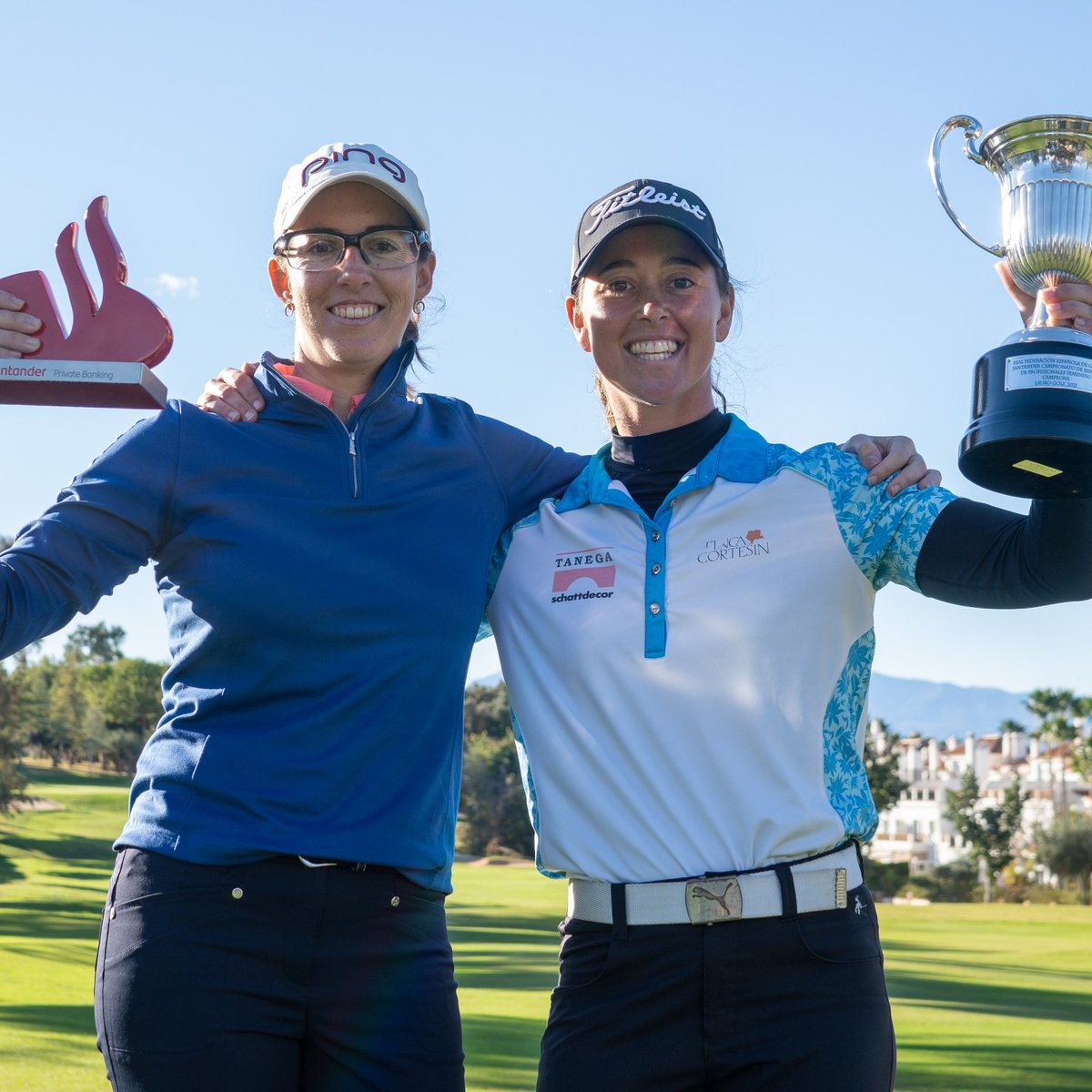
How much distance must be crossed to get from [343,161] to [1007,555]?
1625mm

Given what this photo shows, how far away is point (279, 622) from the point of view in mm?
2789

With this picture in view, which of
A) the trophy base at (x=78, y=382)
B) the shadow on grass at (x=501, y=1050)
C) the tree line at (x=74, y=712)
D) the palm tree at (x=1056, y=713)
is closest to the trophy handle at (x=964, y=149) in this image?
the trophy base at (x=78, y=382)

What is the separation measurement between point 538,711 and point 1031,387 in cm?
120

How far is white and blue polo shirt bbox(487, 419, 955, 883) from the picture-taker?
283 centimetres

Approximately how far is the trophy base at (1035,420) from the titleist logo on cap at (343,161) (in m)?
1.34

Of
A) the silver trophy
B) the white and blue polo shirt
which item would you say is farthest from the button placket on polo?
the silver trophy

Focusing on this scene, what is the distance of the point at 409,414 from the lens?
3.25 m

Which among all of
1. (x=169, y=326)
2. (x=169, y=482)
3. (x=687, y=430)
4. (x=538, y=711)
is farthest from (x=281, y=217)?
(x=538, y=711)

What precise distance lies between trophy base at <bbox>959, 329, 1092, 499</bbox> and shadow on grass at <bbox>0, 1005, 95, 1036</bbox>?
24.9 feet

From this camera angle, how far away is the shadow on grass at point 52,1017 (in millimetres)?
9289

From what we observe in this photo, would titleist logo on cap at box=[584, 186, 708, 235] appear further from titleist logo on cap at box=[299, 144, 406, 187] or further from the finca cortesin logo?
the finca cortesin logo

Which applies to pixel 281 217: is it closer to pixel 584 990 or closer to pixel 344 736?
pixel 344 736

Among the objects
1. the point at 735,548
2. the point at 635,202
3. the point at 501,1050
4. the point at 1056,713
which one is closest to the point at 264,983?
the point at 735,548

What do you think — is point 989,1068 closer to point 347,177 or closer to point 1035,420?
point 1035,420
